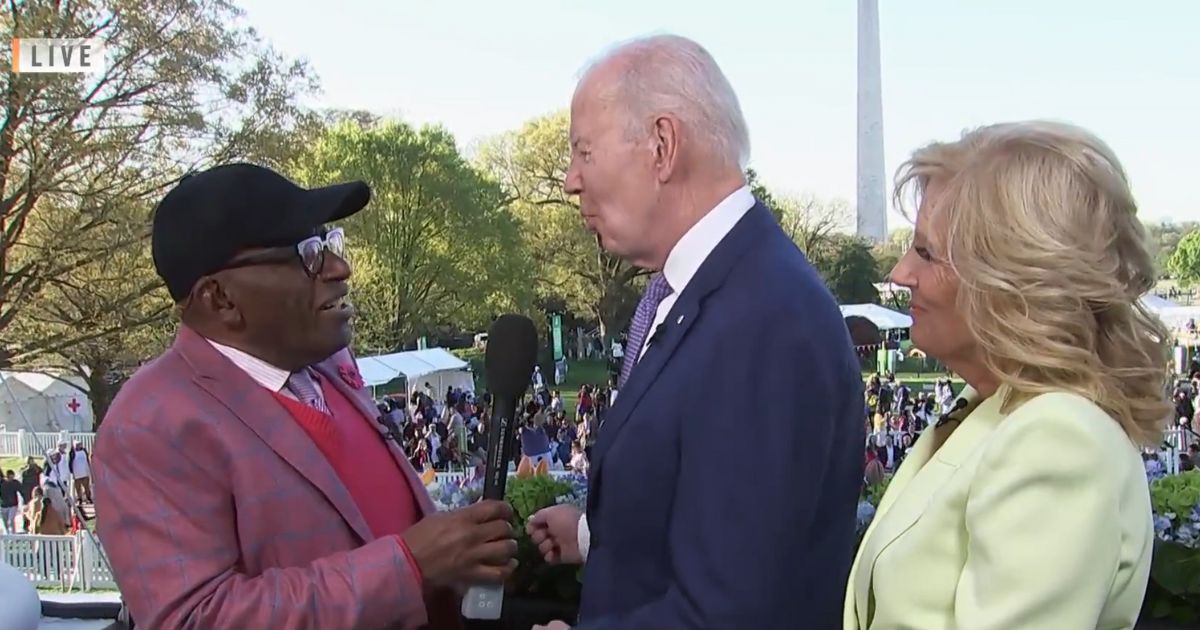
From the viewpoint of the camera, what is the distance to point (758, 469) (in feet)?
4.99

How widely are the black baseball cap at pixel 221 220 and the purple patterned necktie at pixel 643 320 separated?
2.16 ft

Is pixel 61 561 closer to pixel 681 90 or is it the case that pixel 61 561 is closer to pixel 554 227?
pixel 681 90

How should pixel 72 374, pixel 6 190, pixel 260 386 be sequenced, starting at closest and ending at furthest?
1. pixel 260 386
2. pixel 6 190
3. pixel 72 374

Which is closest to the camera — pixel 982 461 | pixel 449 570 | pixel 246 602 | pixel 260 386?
pixel 982 461

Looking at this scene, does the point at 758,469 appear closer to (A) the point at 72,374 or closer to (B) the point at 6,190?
(B) the point at 6,190

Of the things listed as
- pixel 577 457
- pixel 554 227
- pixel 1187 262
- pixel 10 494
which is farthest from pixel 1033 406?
pixel 1187 262

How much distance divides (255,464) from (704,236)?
0.93 metres

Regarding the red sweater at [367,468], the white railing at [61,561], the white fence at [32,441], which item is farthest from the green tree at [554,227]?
the red sweater at [367,468]

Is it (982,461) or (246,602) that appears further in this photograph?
(246,602)

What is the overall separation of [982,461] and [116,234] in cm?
1727

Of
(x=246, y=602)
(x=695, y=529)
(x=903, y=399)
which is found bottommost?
(x=903, y=399)

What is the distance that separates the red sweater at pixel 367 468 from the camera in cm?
204

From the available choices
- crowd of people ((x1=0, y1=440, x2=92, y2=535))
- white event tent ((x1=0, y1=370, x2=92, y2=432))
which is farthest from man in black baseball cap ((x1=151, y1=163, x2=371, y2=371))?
white event tent ((x1=0, y1=370, x2=92, y2=432))

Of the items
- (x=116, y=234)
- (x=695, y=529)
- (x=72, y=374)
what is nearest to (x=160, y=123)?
(x=116, y=234)
